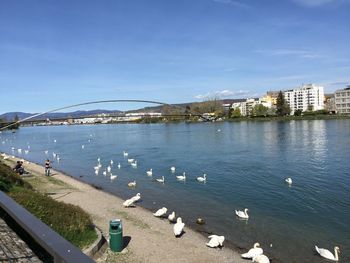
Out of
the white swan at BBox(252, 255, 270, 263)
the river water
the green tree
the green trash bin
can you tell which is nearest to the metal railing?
the green trash bin

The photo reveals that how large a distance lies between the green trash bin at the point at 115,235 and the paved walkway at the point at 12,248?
7289 mm

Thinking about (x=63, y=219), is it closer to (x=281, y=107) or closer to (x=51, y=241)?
(x=51, y=241)

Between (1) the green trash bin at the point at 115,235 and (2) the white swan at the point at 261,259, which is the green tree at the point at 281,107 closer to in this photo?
(2) the white swan at the point at 261,259

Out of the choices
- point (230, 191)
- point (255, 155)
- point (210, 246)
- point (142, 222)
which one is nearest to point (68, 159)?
point (255, 155)

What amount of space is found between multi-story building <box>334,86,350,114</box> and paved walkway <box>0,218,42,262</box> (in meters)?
190

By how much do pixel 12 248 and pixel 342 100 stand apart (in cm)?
19328

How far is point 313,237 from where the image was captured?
62.2 ft

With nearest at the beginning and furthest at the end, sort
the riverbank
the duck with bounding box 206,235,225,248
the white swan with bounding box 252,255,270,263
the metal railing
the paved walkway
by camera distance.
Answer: the metal railing → the paved walkway → the white swan with bounding box 252,255,270,263 → the riverbank → the duck with bounding box 206,235,225,248

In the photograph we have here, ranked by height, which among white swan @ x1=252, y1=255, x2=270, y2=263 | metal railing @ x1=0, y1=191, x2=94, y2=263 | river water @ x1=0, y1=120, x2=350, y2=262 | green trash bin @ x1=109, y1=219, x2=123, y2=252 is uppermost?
metal railing @ x1=0, y1=191, x2=94, y2=263

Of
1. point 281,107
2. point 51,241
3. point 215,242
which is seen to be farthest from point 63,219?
point 281,107

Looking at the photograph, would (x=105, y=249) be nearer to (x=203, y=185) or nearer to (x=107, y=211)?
(x=107, y=211)

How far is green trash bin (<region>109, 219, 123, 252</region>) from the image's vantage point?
590 inches

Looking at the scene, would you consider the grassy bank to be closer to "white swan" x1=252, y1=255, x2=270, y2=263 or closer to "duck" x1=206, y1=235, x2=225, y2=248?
"duck" x1=206, y1=235, x2=225, y2=248

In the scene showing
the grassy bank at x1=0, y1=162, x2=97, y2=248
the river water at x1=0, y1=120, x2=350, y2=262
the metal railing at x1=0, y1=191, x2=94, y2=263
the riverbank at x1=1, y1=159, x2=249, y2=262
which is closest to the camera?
the metal railing at x1=0, y1=191, x2=94, y2=263
